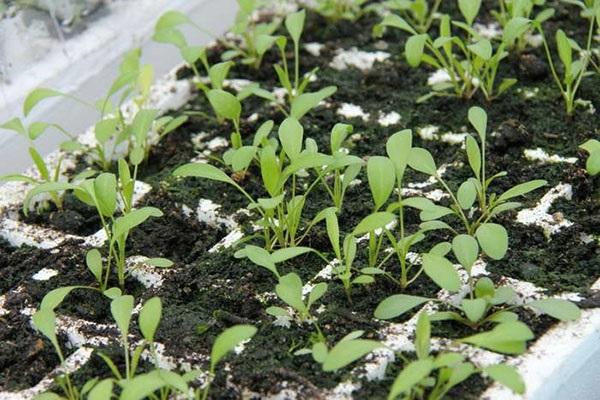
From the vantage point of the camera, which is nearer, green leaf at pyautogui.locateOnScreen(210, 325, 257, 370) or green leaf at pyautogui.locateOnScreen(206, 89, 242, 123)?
green leaf at pyautogui.locateOnScreen(210, 325, 257, 370)

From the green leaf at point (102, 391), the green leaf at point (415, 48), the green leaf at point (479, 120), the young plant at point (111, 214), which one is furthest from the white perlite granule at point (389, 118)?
the green leaf at point (102, 391)

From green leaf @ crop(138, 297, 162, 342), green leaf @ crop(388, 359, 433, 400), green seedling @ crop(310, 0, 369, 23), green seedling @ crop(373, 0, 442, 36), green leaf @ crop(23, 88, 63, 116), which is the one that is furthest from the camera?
green seedling @ crop(310, 0, 369, 23)

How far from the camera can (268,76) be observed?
210 cm

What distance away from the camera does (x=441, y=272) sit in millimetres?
1331

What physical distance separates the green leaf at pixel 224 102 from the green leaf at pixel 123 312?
0.43m

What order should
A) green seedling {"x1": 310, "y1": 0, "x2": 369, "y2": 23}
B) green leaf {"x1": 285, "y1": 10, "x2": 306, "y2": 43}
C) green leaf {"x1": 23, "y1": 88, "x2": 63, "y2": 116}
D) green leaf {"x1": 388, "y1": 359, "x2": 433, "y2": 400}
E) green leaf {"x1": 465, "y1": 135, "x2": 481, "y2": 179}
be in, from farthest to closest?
green seedling {"x1": 310, "y1": 0, "x2": 369, "y2": 23}, green leaf {"x1": 285, "y1": 10, "x2": 306, "y2": 43}, green leaf {"x1": 23, "y1": 88, "x2": 63, "y2": 116}, green leaf {"x1": 465, "y1": 135, "x2": 481, "y2": 179}, green leaf {"x1": 388, "y1": 359, "x2": 433, "y2": 400}

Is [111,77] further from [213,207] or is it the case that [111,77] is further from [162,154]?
[213,207]

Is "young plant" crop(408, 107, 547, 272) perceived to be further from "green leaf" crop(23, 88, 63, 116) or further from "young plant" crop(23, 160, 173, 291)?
"green leaf" crop(23, 88, 63, 116)

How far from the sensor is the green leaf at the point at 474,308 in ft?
4.27

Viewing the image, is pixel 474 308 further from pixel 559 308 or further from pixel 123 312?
pixel 123 312

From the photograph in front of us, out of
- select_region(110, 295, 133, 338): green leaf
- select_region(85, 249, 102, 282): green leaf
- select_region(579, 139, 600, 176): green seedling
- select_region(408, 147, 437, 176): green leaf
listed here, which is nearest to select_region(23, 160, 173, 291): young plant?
select_region(85, 249, 102, 282): green leaf

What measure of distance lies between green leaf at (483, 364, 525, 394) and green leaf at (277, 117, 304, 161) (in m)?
0.45

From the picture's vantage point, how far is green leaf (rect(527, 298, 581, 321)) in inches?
51.8

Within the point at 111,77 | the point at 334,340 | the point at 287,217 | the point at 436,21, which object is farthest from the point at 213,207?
the point at 436,21
